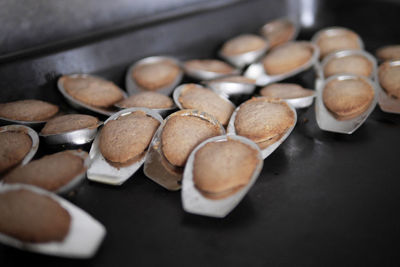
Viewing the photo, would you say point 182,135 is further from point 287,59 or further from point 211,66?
point 287,59

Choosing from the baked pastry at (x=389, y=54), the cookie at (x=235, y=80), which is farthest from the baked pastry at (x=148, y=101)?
the baked pastry at (x=389, y=54)

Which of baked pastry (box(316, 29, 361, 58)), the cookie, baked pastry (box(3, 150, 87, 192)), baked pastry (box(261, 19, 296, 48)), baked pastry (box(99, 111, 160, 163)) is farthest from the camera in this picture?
baked pastry (box(261, 19, 296, 48))

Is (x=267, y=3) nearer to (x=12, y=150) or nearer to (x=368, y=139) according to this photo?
(x=368, y=139)

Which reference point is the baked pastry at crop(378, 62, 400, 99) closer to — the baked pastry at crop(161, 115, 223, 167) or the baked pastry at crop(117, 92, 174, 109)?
the baked pastry at crop(161, 115, 223, 167)

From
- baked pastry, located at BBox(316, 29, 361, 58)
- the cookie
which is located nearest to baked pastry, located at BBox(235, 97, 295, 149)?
the cookie

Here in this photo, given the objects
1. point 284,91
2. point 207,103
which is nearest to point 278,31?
point 284,91

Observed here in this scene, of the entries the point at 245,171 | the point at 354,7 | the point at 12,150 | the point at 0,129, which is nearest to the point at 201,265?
the point at 245,171
